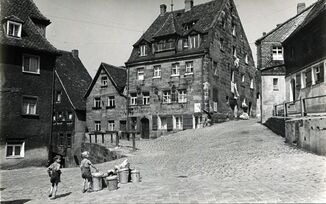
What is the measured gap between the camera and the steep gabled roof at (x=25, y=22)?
76.8 feet

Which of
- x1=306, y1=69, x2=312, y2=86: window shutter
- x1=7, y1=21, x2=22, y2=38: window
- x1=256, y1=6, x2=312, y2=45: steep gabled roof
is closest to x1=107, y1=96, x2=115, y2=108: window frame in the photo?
x1=7, y1=21, x2=22, y2=38: window

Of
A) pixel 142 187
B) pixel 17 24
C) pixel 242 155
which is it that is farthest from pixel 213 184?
pixel 17 24

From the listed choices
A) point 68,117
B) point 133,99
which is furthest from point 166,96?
point 68,117

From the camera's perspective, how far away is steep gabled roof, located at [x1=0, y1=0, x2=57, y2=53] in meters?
23.4

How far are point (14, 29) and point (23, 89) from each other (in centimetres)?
430

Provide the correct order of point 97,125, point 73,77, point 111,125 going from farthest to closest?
point 73,77 → point 97,125 → point 111,125

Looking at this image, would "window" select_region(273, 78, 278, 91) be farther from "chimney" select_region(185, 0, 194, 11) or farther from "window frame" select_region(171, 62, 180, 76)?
"chimney" select_region(185, 0, 194, 11)

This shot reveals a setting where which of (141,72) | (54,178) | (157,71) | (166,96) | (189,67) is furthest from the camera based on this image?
(141,72)

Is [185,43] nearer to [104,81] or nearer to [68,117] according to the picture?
[104,81]

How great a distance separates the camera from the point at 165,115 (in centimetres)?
3756

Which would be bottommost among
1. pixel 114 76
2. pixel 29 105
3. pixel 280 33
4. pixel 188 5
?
pixel 29 105

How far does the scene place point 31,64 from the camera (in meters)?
24.7

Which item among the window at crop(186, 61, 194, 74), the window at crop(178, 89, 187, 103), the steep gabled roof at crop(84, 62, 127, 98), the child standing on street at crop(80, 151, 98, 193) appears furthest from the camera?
the steep gabled roof at crop(84, 62, 127, 98)

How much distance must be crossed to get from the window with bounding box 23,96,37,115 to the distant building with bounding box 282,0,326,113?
18.7 m
